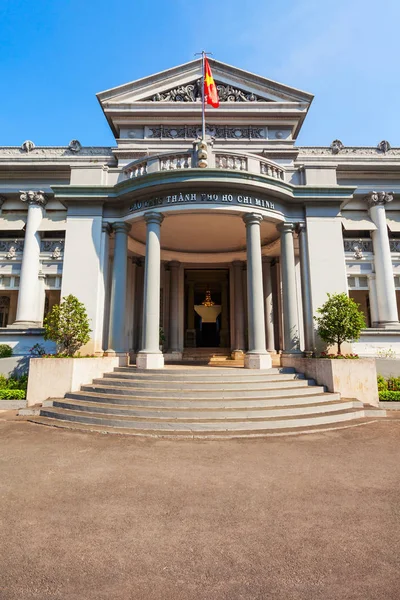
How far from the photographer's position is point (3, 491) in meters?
4.84

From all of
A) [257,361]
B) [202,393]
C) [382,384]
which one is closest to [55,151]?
[257,361]

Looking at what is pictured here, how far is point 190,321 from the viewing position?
71.8 ft

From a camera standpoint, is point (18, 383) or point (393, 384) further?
point (18, 383)

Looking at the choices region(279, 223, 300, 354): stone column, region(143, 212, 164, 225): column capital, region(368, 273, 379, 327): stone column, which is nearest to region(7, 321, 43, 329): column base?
region(143, 212, 164, 225): column capital

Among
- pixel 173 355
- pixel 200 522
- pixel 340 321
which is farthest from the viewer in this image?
pixel 173 355

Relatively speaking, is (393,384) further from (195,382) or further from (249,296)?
(195,382)

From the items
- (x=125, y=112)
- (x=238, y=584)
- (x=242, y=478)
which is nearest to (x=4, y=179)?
(x=125, y=112)

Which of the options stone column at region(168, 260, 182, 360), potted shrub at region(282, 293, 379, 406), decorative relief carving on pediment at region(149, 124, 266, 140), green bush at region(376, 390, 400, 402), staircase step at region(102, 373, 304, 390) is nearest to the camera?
staircase step at region(102, 373, 304, 390)

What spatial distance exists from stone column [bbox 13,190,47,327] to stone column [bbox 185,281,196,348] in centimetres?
923

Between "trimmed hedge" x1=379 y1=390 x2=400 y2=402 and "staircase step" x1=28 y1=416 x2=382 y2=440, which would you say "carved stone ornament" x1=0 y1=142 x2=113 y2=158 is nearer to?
"staircase step" x1=28 y1=416 x2=382 y2=440

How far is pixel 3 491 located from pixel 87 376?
7089 mm

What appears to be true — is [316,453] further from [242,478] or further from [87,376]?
[87,376]

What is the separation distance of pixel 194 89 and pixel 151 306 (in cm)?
1609

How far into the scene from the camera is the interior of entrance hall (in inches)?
840
